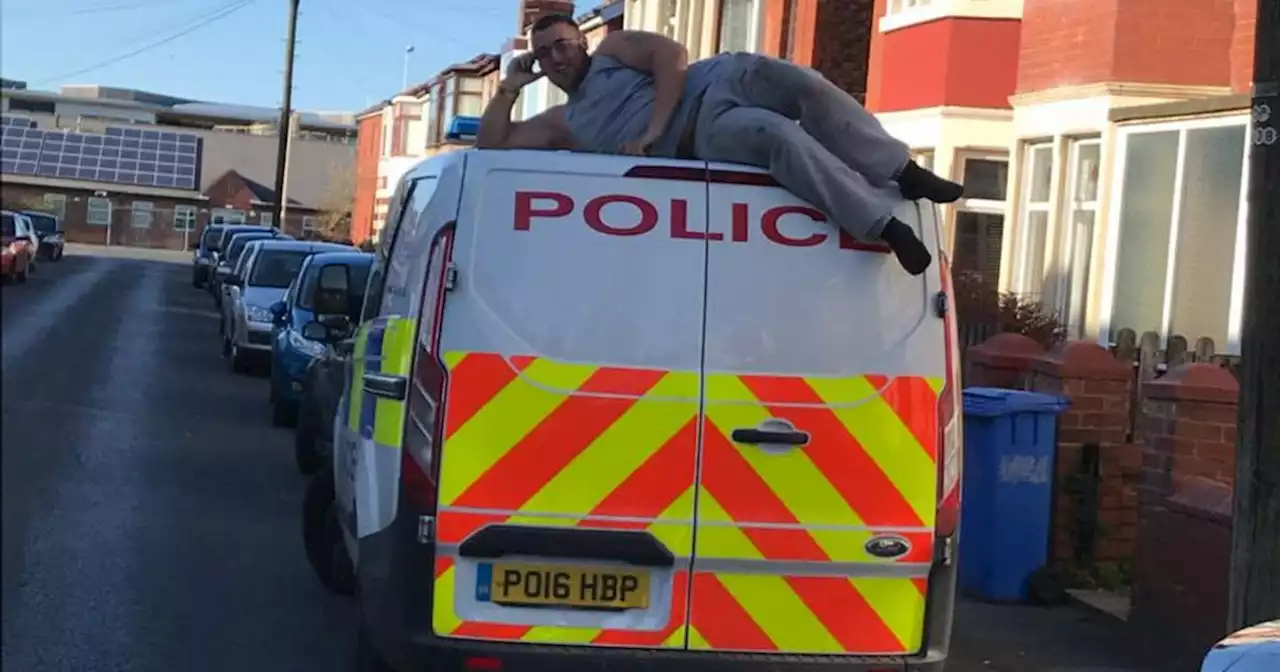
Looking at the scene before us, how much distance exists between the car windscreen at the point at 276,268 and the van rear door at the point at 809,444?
15962mm

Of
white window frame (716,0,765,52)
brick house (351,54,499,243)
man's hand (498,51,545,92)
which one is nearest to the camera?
man's hand (498,51,545,92)

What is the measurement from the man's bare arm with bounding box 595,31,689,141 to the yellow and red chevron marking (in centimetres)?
128

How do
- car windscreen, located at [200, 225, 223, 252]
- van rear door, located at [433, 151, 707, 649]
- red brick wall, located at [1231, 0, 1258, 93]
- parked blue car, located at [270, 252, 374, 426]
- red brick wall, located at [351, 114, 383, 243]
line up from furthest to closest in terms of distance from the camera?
red brick wall, located at [351, 114, 383, 243]
car windscreen, located at [200, 225, 223, 252]
parked blue car, located at [270, 252, 374, 426]
red brick wall, located at [1231, 0, 1258, 93]
van rear door, located at [433, 151, 707, 649]

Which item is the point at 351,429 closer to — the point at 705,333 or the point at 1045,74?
the point at 705,333

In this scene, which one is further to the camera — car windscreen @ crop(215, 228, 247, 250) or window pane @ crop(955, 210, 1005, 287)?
car windscreen @ crop(215, 228, 247, 250)

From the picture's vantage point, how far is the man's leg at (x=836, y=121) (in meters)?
5.39

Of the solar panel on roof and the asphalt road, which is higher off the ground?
the solar panel on roof

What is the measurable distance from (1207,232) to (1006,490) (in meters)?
5.45

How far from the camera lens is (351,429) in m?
6.59

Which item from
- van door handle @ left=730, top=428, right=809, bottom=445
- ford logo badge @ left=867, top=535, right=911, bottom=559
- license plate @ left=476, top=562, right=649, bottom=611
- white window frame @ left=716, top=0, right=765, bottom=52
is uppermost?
white window frame @ left=716, top=0, right=765, bottom=52

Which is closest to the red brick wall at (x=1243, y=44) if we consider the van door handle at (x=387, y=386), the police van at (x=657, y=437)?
the police van at (x=657, y=437)

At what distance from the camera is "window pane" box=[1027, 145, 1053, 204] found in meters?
16.5

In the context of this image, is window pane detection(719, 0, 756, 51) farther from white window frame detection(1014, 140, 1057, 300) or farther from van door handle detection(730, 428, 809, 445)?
van door handle detection(730, 428, 809, 445)

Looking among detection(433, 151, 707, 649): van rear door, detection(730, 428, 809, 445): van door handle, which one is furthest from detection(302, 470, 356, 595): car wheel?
detection(730, 428, 809, 445): van door handle
